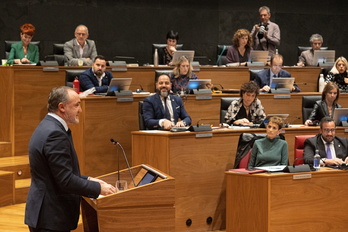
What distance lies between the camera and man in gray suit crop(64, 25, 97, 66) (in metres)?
7.25

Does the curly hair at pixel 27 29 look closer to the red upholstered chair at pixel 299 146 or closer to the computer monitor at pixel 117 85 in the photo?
the computer monitor at pixel 117 85

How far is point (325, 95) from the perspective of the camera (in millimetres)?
6250

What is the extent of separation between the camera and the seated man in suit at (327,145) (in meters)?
5.29

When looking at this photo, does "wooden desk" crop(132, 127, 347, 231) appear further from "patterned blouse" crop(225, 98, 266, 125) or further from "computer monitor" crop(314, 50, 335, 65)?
"computer monitor" crop(314, 50, 335, 65)

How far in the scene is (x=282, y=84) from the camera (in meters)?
6.86

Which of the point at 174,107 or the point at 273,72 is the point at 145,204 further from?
the point at 273,72

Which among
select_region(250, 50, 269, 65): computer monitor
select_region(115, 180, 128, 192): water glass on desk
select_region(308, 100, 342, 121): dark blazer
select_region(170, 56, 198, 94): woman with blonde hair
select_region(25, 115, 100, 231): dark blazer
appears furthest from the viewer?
select_region(250, 50, 269, 65): computer monitor

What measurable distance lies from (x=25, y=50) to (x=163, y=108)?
2167mm

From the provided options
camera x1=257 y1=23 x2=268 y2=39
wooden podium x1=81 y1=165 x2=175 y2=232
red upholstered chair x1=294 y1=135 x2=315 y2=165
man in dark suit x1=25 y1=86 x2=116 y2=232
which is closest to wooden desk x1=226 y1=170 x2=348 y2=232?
red upholstered chair x1=294 y1=135 x2=315 y2=165

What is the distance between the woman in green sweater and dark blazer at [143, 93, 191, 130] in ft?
2.67

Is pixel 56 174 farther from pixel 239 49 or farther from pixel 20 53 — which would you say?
pixel 239 49

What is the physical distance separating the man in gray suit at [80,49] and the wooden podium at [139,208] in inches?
169

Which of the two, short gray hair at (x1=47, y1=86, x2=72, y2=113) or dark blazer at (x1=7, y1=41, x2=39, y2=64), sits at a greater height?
dark blazer at (x1=7, y1=41, x2=39, y2=64)

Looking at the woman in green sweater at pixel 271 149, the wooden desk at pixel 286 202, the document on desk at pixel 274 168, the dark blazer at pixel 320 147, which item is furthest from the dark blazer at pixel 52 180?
the dark blazer at pixel 320 147
